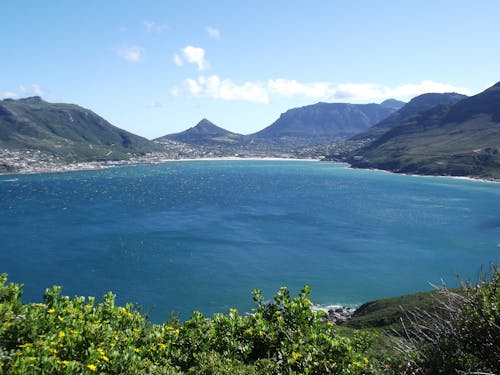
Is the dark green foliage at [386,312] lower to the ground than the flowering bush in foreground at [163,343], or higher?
lower

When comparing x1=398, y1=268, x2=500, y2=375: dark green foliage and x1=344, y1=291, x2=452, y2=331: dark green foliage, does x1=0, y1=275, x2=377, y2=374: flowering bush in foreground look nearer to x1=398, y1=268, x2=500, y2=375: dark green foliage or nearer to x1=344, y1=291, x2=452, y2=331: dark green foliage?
x1=398, y1=268, x2=500, y2=375: dark green foliage

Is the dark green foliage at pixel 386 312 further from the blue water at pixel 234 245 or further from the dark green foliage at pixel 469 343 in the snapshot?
the dark green foliage at pixel 469 343

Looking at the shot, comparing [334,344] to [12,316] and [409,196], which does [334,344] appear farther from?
[409,196]

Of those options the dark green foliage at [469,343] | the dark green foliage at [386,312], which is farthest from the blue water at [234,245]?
the dark green foliage at [469,343]

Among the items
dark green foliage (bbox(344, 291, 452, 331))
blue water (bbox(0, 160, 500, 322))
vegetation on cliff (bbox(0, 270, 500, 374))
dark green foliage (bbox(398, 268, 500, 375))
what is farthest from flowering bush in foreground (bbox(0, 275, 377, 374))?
dark green foliage (bbox(344, 291, 452, 331))

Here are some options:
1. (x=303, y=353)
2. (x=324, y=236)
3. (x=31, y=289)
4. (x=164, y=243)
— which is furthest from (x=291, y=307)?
(x=324, y=236)

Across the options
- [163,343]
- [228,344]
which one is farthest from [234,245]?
[163,343]
